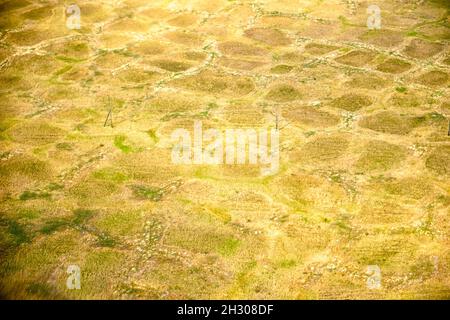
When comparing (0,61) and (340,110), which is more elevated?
(0,61)

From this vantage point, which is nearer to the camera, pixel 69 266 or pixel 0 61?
pixel 69 266

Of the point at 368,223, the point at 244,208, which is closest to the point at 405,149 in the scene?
the point at 368,223

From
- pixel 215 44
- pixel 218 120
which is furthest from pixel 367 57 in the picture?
pixel 218 120

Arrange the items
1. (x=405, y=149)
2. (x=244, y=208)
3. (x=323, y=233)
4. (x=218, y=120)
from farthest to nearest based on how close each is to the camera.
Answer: (x=218, y=120) < (x=405, y=149) < (x=244, y=208) < (x=323, y=233)

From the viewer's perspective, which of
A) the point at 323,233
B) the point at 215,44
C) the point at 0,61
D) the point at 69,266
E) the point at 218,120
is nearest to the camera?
the point at 69,266
